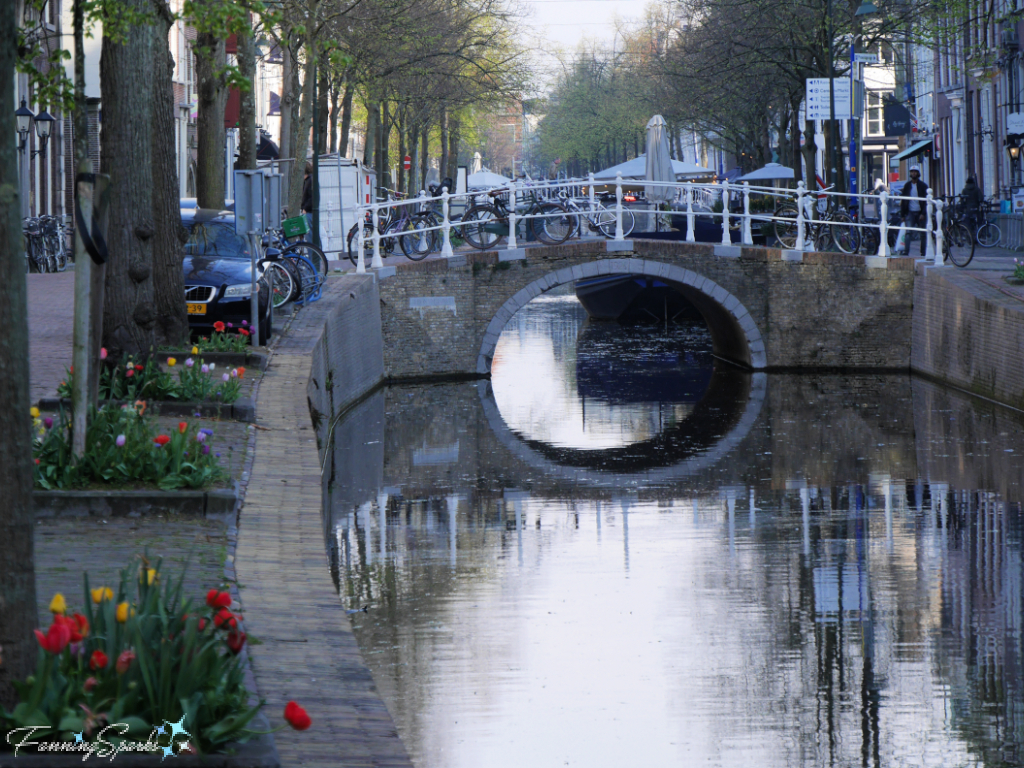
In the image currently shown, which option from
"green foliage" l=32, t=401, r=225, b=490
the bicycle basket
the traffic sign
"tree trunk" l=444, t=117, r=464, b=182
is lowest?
"green foliage" l=32, t=401, r=225, b=490

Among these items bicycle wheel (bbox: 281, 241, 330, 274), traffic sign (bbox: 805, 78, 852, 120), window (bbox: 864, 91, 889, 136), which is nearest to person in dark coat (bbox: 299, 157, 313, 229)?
bicycle wheel (bbox: 281, 241, 330, 274)

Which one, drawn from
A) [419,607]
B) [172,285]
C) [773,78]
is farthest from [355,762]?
[773,78]

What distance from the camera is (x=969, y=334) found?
1961 cm

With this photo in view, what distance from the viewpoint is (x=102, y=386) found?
1065 cm

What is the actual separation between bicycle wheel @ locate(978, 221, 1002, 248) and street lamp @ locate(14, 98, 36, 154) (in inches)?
670

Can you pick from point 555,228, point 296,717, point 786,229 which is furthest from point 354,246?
point 296,717

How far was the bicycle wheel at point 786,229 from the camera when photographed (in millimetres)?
25016

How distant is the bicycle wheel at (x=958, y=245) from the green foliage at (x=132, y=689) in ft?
62.2

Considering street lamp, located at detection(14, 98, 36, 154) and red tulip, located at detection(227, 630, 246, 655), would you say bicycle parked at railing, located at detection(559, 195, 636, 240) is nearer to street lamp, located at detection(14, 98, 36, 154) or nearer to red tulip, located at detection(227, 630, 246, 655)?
street lamp, located at detection(14, 98, 36, 154)

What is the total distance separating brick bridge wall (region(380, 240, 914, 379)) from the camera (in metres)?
23.3

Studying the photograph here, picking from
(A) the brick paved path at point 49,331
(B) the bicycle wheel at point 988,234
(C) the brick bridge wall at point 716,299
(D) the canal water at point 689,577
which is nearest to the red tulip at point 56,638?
(D) the canal water at point 689,577

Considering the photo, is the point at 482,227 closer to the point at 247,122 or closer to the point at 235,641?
the point at 247,122

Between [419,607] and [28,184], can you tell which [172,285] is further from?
[28,184]

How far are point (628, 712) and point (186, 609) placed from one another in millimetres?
3295
